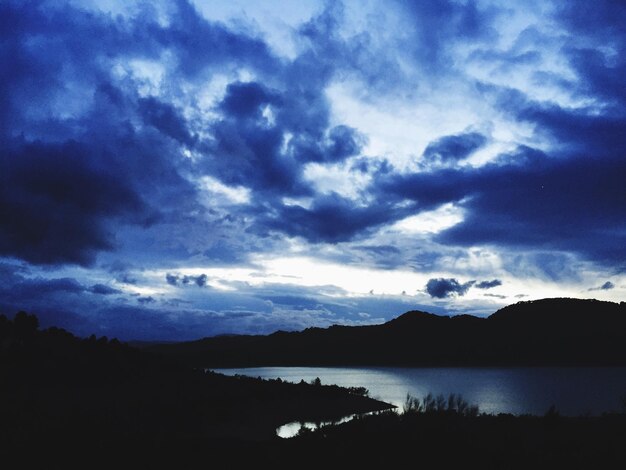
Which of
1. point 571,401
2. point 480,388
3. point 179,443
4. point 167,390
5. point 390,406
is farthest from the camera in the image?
point 480,388

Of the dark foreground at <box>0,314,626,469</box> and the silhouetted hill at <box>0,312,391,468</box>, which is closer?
the dark foreground at <box>0,314,626,469</box>

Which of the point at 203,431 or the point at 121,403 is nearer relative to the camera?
the point at 203,431

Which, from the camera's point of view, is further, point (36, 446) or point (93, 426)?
point (93, 426)

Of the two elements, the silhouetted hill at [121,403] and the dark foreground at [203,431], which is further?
the silhouetted hill at [121,403]

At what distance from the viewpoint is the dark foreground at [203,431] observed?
20.3 metres

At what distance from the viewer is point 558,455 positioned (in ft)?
65.0

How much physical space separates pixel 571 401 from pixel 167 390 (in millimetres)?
61358

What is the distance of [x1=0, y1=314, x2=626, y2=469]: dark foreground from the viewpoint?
20312mm

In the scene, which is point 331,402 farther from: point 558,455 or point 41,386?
point 558,455

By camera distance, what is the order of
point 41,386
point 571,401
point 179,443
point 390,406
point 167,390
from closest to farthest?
point 179,443
point 41,386
point 167,390
point 390,406
point 571,401

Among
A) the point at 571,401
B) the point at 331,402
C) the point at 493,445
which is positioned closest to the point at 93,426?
the point at 493,445

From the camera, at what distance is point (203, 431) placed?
129 feet

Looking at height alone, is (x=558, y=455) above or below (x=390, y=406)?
above

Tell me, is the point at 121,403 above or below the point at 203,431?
above
